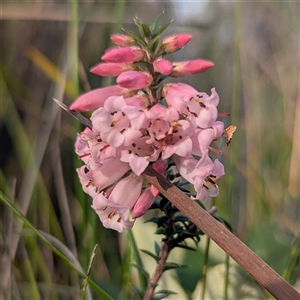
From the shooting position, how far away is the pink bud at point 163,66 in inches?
18.6

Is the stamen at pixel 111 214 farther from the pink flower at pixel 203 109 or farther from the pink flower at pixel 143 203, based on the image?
the pink flower at pixel 203 109

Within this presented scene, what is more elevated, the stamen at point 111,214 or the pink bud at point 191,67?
the pink bud at point 191,67

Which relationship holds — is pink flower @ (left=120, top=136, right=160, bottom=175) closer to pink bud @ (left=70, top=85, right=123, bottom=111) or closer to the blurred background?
pink bud @ (left=70, top=85, right=123, bottom=111)

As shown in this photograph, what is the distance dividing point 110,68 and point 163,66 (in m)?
0.07

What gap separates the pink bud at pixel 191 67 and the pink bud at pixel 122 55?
0.05 metres

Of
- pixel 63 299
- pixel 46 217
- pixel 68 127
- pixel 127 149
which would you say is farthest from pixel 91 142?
pixel 68 127

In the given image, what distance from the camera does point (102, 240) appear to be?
135 centimetres

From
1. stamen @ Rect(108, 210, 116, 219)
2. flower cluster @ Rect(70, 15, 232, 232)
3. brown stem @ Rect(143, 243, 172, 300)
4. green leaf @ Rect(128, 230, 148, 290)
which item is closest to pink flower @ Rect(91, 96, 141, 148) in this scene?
flower cluster @ Rect(70, 15, 232, 232)

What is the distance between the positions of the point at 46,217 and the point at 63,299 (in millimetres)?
288

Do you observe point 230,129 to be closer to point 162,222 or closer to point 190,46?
point 162,222

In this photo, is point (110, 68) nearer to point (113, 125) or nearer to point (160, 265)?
point (113, 125)

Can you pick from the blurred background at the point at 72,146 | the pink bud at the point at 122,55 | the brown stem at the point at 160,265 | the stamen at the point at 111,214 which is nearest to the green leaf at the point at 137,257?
the blurred background at the point at 72,146

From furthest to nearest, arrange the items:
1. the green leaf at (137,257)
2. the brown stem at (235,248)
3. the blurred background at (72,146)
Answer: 1. the blurred background at (72,146)
2. the green leaf at (137,257)
3. the brown stem at (235,248)

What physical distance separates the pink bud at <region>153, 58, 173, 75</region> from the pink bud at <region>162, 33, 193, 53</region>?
0.03 meters
